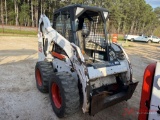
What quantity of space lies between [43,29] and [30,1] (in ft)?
152

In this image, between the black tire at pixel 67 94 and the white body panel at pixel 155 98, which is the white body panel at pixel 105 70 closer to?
the black tire at pixel 67 94

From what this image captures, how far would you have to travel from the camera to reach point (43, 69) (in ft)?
14.1

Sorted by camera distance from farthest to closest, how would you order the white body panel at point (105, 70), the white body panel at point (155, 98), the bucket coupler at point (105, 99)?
1. the white body panel at point (105, 70)
2. the bucket coupler at point (105, 99)
3. the white body panel at point (155, 98)

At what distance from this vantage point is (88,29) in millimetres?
4246

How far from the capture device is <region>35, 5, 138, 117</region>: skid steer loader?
123 inches

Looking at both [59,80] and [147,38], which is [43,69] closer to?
[59,80]

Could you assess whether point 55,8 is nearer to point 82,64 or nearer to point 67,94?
point 82,64

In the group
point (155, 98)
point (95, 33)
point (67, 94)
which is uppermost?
point (95, 33)

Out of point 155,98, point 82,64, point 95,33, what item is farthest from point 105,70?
point 155,98

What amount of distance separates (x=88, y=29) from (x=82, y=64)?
4.79 ft

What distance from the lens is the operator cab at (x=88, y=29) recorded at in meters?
3.87

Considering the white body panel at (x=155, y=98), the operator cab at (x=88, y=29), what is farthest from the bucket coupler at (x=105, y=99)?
the white body panel at (x=155, y=98)

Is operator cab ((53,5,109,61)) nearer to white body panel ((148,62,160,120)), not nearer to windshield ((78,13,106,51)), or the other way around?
windshield ((78,13,106,51))

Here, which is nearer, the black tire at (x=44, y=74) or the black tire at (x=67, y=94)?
the black tire at (x=67, y=94)
